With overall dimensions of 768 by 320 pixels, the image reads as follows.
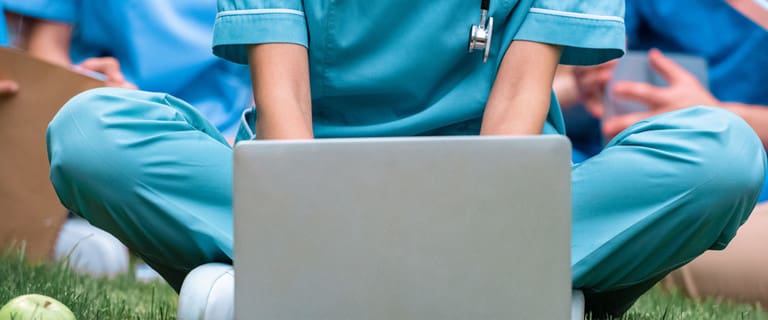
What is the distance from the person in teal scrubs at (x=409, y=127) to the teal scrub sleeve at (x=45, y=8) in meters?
1.25

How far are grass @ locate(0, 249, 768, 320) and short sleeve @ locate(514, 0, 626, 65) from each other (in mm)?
372

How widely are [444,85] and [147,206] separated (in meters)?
0.41

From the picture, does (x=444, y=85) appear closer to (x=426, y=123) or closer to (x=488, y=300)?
(x=426, y=123)

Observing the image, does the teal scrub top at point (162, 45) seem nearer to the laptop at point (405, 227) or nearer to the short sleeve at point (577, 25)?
the short sleeve at point (577, 25)

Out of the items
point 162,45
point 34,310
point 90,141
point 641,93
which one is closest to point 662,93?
point 641,93

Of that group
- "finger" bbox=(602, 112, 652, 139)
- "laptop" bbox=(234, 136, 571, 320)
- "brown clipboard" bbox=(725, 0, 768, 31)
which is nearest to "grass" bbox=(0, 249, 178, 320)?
"laptop" bbox=(234, 136, 571, 320)

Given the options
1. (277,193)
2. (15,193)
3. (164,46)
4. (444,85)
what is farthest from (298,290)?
(164,46)

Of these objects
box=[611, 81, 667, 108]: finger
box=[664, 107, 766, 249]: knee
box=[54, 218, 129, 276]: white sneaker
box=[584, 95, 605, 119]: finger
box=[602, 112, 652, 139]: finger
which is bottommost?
box=[54, 218, 129, 276]: white sneaker

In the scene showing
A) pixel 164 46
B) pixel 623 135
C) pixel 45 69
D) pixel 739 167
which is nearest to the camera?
pixel 739 167

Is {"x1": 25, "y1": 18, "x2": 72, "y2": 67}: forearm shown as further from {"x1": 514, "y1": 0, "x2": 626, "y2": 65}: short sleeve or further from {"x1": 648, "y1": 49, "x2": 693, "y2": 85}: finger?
{"x1": 514, "y1": 0, "x2": 626, "y2": 65}: short sleeve

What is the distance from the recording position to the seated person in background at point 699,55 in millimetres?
2277

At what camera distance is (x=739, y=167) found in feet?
4.24

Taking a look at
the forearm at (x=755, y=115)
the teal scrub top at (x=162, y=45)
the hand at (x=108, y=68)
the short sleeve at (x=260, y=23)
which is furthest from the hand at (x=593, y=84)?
the short sleeve at (x=260, y=23)

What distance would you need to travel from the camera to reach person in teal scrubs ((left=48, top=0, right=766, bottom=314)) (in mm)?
1310
